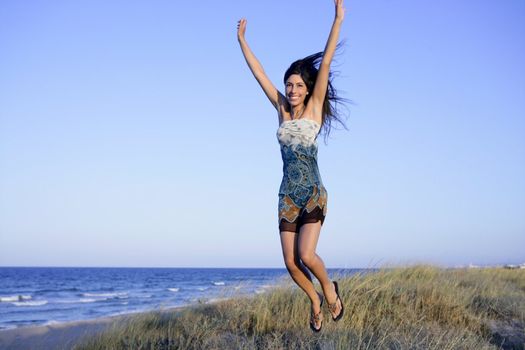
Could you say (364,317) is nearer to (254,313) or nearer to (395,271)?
(254,313)

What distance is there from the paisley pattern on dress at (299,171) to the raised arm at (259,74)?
400 mm

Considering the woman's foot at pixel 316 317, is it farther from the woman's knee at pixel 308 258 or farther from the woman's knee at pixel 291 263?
the woman's knee at pixel 308 258

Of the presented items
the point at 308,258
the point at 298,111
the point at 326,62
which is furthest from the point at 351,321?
the point at 326,62

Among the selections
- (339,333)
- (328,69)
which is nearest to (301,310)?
(339,333)

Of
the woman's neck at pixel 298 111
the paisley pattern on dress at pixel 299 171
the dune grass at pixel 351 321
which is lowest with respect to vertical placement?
the dune grass at pixel 351 321

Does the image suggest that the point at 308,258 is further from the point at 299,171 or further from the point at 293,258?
the point at 299,171

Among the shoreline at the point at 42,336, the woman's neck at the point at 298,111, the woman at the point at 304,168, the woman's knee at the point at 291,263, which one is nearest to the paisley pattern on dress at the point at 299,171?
the woman at the point at 304,168

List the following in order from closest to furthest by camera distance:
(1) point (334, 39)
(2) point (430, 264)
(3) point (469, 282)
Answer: (1) point (334, 39) < (3) point (469, 282) < (2) point (430, 264)

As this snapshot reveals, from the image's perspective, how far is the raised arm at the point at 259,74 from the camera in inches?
224

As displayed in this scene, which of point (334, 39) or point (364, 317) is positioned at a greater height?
point (334, 39)

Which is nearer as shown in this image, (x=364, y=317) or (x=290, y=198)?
(x=290, y=198)

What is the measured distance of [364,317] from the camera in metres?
7.30

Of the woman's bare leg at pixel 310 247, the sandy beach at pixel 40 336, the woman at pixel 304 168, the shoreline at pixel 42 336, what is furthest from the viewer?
the sandy beach at pixel 40 336

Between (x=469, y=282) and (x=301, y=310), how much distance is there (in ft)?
15.7
